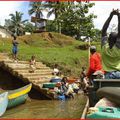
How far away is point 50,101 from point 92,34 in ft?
99.8

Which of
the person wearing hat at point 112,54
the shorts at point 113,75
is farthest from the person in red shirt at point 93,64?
the person wearing hat at point 112,54

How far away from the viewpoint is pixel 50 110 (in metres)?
14.0

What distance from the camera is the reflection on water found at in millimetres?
12484

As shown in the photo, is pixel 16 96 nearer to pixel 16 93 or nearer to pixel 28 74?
pixel 16 93

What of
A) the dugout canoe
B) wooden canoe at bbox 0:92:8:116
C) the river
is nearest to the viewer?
the dugout canoe

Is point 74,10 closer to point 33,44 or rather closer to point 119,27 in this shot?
point 33,44

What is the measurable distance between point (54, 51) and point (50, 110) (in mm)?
17845

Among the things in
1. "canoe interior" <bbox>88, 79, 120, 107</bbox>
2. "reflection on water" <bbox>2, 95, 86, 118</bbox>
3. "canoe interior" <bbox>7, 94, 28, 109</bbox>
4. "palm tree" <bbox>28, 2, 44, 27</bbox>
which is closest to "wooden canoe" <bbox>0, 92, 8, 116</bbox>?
"reflection on water" <bbox>2, 95, 86, 118</bbox>

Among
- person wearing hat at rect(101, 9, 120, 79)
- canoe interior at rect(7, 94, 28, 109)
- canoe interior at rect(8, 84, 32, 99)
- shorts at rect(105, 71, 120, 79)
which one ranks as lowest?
canoe interior at rect(7, 94, 28, 109)

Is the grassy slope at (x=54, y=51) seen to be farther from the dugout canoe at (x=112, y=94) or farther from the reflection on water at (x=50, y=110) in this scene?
the dugout canoe at (x=112, y=94)

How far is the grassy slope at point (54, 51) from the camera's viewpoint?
25.7m

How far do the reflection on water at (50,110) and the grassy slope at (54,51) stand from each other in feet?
27.1

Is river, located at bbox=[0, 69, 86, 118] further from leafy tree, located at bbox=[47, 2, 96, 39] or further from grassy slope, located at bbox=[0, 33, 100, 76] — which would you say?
leafy tree, located at bbox=[47, 2, 96, 39]

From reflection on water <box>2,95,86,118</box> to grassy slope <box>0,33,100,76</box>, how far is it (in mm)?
8259
